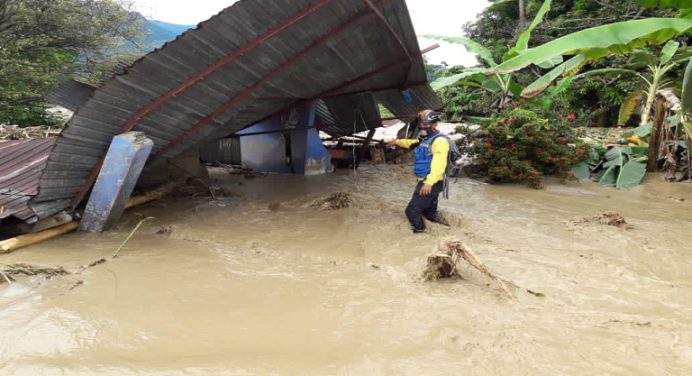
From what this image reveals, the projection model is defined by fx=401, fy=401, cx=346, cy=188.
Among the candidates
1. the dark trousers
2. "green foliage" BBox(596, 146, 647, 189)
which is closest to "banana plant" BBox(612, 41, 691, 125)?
"green foliage" BBox(596, 146, 647, 189)

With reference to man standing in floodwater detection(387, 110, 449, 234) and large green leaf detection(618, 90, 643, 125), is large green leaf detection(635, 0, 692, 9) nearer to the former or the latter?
man standing in floodwater detection(387, 110, 449, 234)

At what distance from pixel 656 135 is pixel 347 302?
329 inches

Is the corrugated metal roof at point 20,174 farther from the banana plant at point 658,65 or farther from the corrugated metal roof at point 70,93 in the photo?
the banana plant at point 658,65

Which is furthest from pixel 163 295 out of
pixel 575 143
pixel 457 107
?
pixel 457 107

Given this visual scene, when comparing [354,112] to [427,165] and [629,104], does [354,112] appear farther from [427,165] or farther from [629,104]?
[629,104]

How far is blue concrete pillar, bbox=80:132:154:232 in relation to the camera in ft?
15.4

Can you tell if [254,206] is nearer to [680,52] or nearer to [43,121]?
[680,52]

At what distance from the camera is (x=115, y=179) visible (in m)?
4.73

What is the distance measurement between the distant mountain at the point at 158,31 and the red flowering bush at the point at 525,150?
10.5m

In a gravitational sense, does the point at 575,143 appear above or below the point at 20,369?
above

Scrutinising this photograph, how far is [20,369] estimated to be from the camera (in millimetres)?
2143

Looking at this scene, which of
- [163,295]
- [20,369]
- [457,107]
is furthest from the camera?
[457,107]

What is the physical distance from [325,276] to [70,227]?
134 inches

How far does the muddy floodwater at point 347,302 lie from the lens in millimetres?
2277
